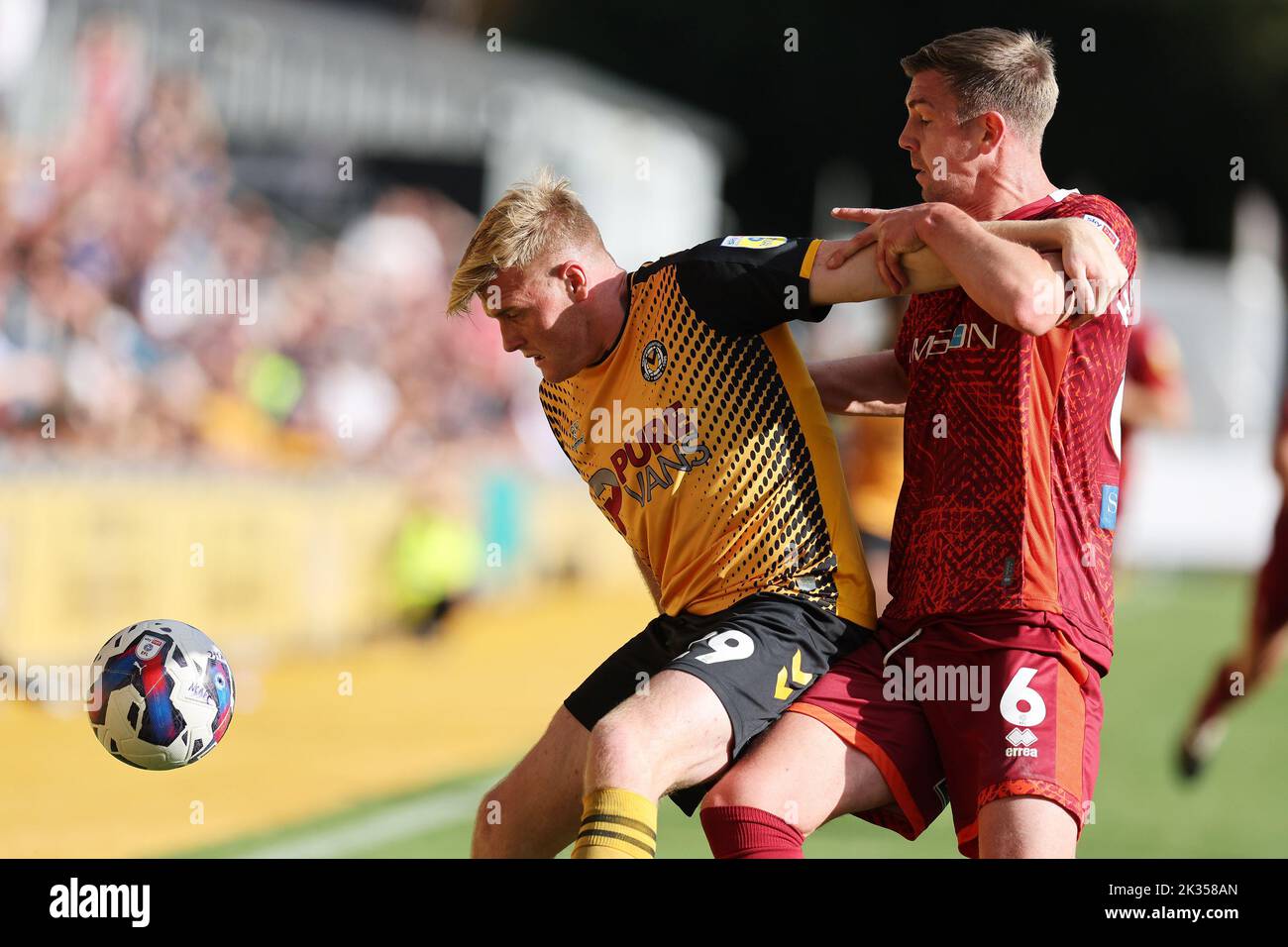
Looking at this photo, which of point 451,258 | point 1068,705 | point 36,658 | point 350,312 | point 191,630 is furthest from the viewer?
point 451,258

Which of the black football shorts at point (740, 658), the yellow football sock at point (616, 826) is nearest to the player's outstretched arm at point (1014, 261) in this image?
the black football shorts at point (740, 658)

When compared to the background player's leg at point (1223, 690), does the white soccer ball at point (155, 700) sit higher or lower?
higher

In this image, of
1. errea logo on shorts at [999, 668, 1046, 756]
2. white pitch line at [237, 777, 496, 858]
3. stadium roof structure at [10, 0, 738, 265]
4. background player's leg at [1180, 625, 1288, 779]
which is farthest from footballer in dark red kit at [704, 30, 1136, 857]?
stadium roof structure at [10, 0, 738, 265]

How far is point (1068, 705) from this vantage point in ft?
14.9

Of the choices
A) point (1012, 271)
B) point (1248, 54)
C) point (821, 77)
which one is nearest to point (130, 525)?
point (1012, 271)

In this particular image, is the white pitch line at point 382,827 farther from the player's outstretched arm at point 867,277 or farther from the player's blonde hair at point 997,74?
the player's blonde hair at point 997,74

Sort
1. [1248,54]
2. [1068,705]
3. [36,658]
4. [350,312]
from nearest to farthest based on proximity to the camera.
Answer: [1068,705] < [36,658] < [350,312] < [1248,54]

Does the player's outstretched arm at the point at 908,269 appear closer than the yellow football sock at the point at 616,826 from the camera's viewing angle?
No

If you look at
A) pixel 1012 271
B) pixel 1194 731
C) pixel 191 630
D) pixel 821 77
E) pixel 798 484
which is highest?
pixel 821 77

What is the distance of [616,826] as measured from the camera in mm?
4102

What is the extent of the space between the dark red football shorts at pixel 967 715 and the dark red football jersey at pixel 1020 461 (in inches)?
3.6

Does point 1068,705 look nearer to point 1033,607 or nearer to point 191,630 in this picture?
point 1033,607

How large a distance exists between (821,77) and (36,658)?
3447cm

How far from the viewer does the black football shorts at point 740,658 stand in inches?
177
